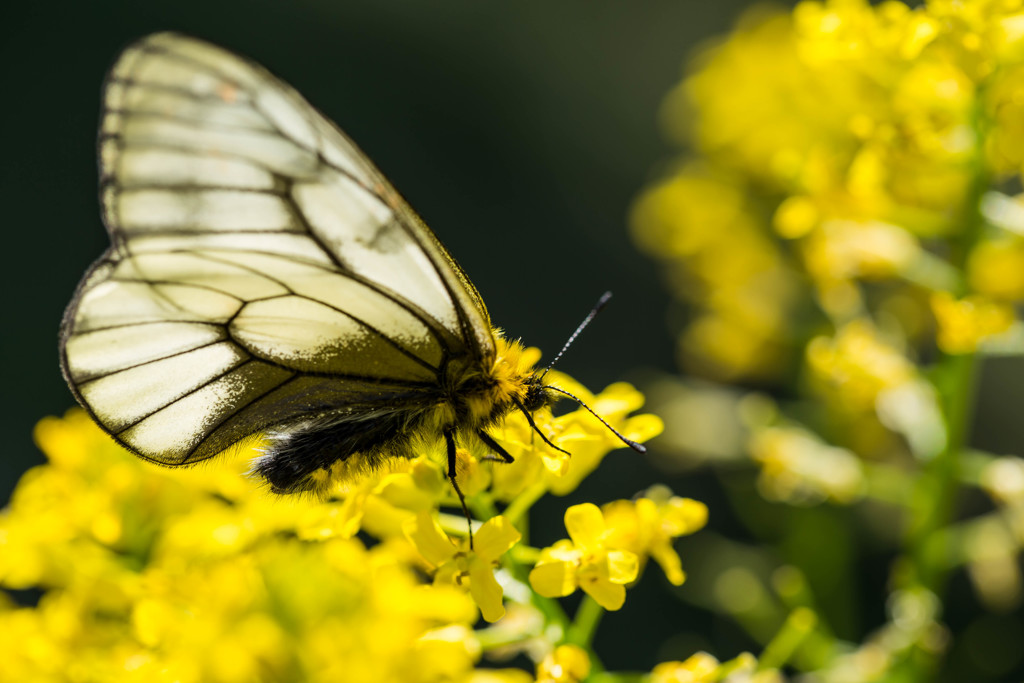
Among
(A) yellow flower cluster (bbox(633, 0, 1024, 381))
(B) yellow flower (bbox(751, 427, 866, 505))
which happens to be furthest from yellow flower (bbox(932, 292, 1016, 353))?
(B) yellow flower (bbox(751, 427, 866, 505))

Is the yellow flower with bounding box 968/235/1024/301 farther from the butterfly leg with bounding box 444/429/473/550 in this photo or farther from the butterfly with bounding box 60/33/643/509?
the butterfly leg with bounding box 444/429/473/550

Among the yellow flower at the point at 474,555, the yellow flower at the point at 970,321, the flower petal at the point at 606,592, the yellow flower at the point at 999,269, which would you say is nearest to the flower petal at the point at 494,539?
the yellow flower at the point at 474,555

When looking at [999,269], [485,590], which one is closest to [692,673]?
[485,590]

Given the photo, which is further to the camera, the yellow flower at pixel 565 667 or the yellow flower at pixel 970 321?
the yellow flower at pixel 970 321

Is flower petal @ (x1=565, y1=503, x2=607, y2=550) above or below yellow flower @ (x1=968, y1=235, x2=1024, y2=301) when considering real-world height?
below

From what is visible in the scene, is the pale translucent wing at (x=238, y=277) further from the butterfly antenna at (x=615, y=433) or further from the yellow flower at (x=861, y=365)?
the yellow flower at (x=861, y=365)

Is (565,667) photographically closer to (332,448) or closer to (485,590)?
(485,590)
